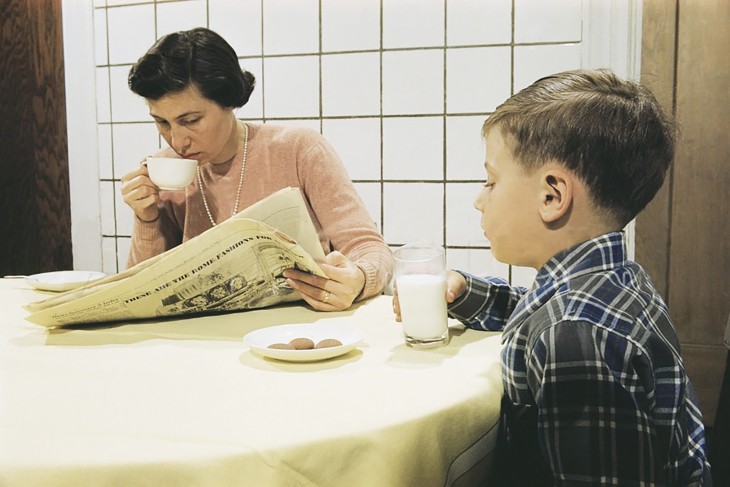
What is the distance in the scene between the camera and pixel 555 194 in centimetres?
83

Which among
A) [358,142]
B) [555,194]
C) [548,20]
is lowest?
[555,194]

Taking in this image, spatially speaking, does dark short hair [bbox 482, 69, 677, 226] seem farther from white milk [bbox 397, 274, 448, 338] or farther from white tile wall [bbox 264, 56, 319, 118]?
white tile wall [bbox 264, 56, 319, 118]

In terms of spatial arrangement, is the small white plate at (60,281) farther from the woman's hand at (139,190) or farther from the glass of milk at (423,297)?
the glass of milk at (423,297)

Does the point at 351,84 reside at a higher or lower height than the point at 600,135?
higher

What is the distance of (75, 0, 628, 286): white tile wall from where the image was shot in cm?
221

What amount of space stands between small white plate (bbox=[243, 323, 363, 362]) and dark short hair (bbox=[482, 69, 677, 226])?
327mm

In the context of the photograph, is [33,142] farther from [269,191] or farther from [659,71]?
[659,71]

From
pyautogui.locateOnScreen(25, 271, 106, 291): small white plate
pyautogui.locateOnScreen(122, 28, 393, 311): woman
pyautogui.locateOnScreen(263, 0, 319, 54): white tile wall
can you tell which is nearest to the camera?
pyautogui.locateOnScreen(25, 271, 106, 291): small white plate

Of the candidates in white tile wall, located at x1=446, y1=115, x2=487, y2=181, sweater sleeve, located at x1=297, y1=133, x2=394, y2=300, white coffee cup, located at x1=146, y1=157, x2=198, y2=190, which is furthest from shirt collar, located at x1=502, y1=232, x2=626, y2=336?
white tile wall, located at x1=446, y1=115, x2=487, y2=181

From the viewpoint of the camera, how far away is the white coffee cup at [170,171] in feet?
4.73

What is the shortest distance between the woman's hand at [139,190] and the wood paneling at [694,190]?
5.33ft

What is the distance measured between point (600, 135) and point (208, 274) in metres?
0.59

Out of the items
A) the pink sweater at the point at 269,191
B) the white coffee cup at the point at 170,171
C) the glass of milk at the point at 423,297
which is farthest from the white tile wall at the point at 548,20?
the glass of milk at the point at 423,297

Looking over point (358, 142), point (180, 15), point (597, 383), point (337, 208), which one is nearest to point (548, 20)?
point (358, 142)
